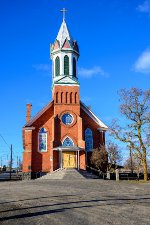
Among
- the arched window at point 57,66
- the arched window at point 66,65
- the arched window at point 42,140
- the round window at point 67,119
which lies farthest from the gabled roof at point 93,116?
the arched window at point 42,140

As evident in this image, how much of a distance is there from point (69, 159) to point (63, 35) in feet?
62.4

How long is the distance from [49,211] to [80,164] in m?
30.0

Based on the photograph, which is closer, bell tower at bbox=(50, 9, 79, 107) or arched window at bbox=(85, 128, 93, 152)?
arched window at bbox=(85, 128, 93, 152)

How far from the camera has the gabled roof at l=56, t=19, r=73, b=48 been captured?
45647 mm

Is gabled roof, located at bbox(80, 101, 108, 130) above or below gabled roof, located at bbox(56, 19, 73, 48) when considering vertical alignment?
below

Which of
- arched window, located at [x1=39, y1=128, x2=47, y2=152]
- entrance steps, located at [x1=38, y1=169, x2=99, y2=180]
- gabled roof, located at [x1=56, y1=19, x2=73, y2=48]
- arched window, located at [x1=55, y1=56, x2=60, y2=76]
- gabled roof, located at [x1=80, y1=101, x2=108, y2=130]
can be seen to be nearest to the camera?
entrance steps, located at [x1=38, y1=169, x2=99, y2=180]

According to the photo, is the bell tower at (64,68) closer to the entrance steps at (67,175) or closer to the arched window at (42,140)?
the arched window at (42,140)

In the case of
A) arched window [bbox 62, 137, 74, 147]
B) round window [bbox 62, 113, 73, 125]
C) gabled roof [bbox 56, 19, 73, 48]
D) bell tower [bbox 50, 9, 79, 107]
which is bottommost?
arched window [bbox 62, 137, 74, 147]

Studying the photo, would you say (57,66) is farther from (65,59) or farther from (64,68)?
(65,59)

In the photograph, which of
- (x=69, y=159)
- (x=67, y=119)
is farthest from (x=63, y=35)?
(x=69, y=159)

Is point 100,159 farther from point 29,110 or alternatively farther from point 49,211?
point 49,211

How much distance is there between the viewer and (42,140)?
40938 millimetres

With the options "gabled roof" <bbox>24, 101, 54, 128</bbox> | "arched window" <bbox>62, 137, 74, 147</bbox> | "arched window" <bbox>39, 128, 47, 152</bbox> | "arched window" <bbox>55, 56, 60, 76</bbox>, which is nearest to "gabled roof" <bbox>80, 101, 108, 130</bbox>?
"gabled roof" <bbox>24, 101, 54, 128</bbox>

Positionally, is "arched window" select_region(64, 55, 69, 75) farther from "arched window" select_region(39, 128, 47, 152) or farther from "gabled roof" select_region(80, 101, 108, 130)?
"arched window" select_region(39, 128, 47, 152)
